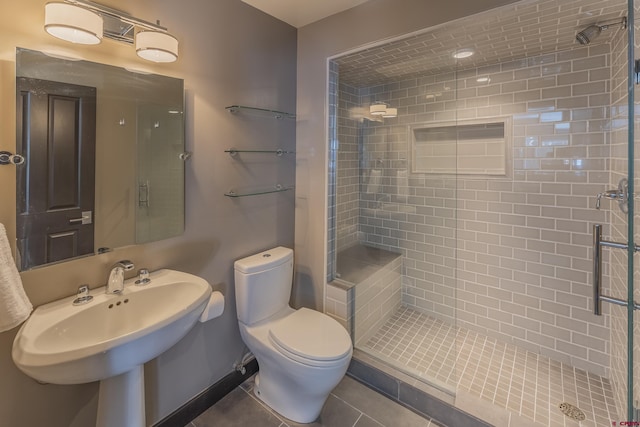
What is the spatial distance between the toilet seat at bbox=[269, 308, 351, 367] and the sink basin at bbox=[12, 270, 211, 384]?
52 cm

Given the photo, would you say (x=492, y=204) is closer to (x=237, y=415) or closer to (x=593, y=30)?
(x=593, y=30)

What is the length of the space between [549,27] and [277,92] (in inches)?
65.5

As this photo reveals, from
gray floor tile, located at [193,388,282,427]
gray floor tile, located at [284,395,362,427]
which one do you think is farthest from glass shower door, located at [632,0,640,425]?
gray floor tile, located at [193,388,282,427]

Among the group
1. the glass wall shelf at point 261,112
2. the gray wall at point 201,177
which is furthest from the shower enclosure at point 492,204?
the gray wall at point 201,177

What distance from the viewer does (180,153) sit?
1.62 metres

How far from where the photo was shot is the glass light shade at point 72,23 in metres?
1.11

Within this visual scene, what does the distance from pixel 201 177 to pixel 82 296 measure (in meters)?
0.79

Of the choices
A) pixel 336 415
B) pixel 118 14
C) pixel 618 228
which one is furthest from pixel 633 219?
pixel 118 14

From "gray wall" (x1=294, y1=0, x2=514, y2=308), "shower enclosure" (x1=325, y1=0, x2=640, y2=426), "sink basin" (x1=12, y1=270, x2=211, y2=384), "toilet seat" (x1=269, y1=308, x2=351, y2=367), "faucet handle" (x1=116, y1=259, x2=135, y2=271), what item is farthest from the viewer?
"gray wall" (x1=294, y1=0, x2=514, y2=308)

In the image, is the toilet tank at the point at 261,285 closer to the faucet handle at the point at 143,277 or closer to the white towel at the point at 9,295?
the faucet handle at the point at 143,277

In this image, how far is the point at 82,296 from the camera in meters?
1.24

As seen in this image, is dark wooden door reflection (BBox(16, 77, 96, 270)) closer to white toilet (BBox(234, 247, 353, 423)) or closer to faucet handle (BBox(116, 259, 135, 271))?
faucet handle (BBox(116, 259, 135, 271))

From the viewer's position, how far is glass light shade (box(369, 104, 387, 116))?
8.88 feet

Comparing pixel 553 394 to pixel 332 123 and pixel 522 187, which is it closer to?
pixel 522 187
